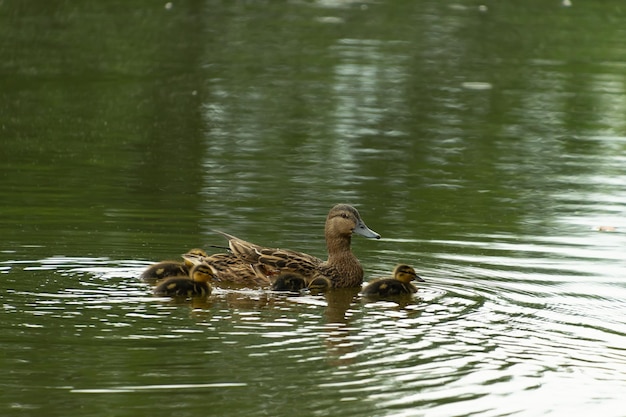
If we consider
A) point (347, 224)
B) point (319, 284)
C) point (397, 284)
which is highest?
point (347, 224)

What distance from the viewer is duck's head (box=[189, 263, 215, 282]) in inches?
386

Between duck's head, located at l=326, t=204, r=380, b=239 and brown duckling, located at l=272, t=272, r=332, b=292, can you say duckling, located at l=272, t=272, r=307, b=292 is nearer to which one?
brown duckling, located at l=272, t=272, r=332, b=292

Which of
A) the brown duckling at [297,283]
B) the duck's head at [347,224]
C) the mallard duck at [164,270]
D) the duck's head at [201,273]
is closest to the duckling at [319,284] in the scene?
the brown duckling at [297,283]

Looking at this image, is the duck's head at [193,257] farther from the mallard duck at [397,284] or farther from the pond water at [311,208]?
the mallard duck at [397,284]

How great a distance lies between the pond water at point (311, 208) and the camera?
25.0 feet

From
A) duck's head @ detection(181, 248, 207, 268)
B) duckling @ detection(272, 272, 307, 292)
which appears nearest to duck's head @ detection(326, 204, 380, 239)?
duckling @ detection(272, 272, 307, 292)

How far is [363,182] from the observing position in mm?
14742

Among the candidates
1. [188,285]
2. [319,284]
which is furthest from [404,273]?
[188,285]

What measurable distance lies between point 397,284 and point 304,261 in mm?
886

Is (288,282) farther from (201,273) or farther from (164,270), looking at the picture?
(164,270)

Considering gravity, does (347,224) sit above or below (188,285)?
above

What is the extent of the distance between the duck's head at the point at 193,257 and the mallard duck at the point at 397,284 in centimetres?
130

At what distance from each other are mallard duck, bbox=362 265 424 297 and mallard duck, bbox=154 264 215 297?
3.87 feet

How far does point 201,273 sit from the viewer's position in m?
9.87
